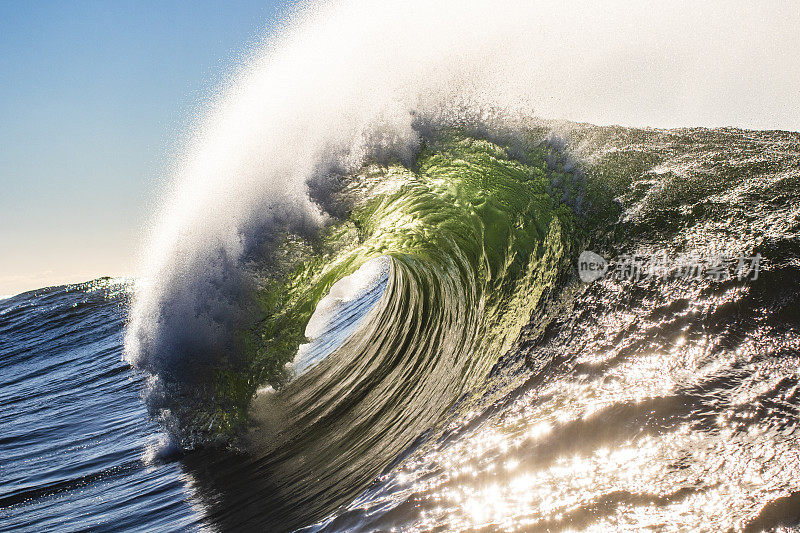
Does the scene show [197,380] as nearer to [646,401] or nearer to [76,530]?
[76,530]

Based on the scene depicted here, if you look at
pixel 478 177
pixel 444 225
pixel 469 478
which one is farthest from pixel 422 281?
pixel 469 478

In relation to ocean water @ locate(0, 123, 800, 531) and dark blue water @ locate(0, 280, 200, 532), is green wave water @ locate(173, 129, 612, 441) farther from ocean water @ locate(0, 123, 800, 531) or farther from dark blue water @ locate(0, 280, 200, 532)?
dark blue water @ locate(0, 280, 200, 532)

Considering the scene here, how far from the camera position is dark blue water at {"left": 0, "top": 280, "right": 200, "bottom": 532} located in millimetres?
3551

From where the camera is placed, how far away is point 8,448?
5984 millimetres

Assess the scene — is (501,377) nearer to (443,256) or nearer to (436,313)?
(443,256)

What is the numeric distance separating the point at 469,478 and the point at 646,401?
0.95m

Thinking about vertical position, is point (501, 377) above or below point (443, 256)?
below

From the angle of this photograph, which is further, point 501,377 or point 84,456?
point 84,456

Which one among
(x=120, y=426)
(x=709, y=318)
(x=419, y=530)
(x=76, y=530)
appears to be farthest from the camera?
(x=120, y=426)

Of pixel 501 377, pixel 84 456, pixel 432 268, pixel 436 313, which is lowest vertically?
pixel 501 377

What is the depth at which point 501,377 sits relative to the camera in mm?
3635

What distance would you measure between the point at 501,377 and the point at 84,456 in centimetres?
410

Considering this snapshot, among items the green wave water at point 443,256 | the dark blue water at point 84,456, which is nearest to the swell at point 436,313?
the green wave water at point 443,256

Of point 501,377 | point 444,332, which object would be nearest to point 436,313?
point 444,332
